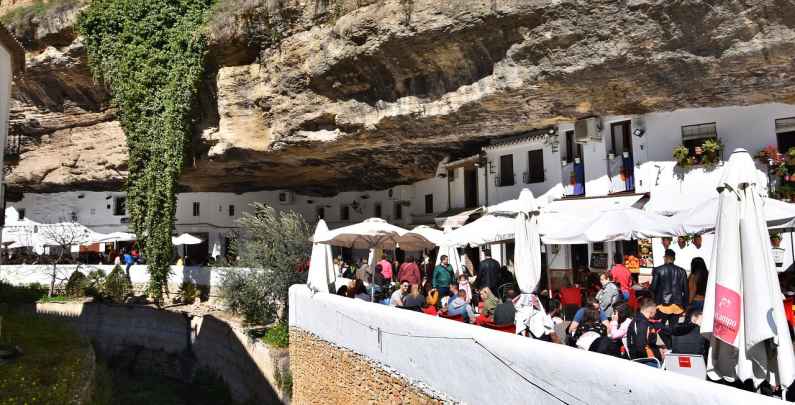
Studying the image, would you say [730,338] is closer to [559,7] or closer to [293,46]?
[559,7]

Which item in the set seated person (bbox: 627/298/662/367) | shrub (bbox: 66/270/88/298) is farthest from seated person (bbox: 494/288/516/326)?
shrub (bbox: 66/270/88/298)

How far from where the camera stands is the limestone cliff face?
40.5ft

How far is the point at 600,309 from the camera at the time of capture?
365 inches

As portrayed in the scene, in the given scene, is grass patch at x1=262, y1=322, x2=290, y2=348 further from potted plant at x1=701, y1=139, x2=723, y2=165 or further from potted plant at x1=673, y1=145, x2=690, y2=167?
potted plant at x1=701, y1=139, x2=723, y2=165

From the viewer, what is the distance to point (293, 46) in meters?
17.6

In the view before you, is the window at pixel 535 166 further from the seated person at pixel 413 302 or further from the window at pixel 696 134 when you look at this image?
the seated person at pixel 413 302

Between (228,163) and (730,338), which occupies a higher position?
(228,163)

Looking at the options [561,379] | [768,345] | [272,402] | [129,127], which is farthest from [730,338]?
[129,127]

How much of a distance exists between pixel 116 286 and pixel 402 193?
11881mm

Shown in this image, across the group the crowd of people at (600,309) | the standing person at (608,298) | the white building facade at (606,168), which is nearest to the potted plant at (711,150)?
the white building facade at (606,168)

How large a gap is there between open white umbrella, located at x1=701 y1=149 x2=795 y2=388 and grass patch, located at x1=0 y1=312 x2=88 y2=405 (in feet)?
25.5

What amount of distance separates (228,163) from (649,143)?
1405 cm

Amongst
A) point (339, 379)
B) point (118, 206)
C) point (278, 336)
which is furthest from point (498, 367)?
point (118, 206)

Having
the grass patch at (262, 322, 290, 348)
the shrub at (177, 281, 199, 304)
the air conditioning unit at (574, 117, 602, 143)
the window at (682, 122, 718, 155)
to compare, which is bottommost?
the grass patch at (262, 322, 290, 348)
